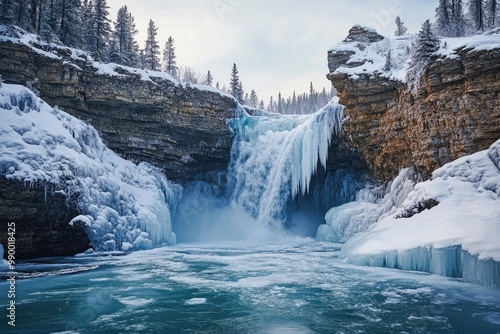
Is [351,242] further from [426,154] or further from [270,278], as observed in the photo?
[426,154]

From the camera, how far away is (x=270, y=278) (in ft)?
29.0

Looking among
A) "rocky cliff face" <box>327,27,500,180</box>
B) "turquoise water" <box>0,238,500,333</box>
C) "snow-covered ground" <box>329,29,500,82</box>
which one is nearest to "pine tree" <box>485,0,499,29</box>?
"snow-covered ground" <box>329,29,500,82</box>

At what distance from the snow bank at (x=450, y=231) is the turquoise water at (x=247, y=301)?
1.57 ft

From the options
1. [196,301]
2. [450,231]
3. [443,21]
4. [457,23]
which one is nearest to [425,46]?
[450,231]

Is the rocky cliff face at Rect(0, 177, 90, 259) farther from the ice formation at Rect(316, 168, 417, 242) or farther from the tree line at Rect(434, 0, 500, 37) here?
the tree line at Rect(434, 0, 500, 37)

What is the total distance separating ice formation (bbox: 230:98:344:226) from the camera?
20.5 meters

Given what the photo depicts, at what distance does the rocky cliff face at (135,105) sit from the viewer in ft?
56.5

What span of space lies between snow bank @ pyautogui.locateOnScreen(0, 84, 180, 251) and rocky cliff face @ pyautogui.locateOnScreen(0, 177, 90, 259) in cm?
31

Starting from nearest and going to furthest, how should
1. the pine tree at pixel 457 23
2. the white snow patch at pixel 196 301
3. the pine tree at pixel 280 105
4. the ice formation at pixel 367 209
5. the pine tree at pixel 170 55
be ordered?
1. the white snow patch at pixel 196 301
2. the ice formation at pixel 367 209
3. the pine tree at pixel 457 23
4. the pine tree at pixel 170 55
5. the pine tree at pixel 280 105

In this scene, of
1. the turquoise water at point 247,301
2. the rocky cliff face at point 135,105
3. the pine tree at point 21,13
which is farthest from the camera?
the pine tree at point 21,13

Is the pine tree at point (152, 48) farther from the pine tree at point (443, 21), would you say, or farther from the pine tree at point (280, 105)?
the pine tree at point (280, 105)

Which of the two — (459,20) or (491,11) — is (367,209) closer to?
(459,20)

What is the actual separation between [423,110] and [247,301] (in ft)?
44.1

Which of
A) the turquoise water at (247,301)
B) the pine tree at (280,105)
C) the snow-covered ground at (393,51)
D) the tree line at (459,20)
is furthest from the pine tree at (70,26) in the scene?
the pine tree at (280,105)
